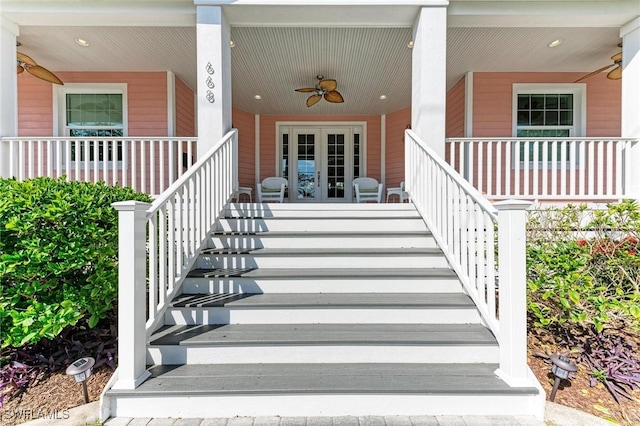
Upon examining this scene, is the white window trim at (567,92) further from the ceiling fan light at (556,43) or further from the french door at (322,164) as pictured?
the french door at (322,164)

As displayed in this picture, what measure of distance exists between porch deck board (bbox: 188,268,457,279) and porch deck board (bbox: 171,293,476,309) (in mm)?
145

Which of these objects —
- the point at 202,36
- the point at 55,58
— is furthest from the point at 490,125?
the point at 55,58

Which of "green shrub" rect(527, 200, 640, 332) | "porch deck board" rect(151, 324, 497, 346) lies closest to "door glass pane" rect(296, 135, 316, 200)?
"green shrub" rect(527, 200, 640, 332)

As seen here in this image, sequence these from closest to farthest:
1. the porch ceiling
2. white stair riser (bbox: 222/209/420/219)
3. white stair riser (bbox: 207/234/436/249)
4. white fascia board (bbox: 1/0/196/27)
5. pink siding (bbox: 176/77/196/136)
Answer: white stair riser (bbox: 207/234/436/249) < white stair riser (bbox: 222/209/420/219) < white fascia board (bbox: 1/0/196/27) < the porch ceiling < pink siding (bbox: 176/77/196/136)

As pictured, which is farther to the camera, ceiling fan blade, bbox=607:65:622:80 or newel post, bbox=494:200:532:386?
ceiling fan blade, bbox=607:65:622:80

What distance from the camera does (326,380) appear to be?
75.1 inches

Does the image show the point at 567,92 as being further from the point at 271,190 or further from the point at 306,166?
the point at 271,190

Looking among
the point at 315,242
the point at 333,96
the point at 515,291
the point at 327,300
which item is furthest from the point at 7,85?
the point at 515,291

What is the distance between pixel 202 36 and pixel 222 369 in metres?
3.51

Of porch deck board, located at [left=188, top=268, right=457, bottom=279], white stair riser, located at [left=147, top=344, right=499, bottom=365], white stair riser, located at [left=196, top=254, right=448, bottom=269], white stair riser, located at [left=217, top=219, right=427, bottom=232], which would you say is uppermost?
white stair riser, located at [left=217, top=219, right=427, bottom=232]

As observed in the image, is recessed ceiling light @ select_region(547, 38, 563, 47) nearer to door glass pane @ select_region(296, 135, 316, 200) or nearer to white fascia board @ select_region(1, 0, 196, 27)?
door glass pane @ select_region(296, 135, 316, 200)

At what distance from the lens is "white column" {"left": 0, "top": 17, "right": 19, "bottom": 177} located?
403 centimetres

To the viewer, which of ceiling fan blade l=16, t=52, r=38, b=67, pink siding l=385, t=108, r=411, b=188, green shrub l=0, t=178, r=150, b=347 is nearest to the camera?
green shrub l=0, t=178, r=150, b=347

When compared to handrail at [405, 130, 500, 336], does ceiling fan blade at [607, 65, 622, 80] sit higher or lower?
higher
